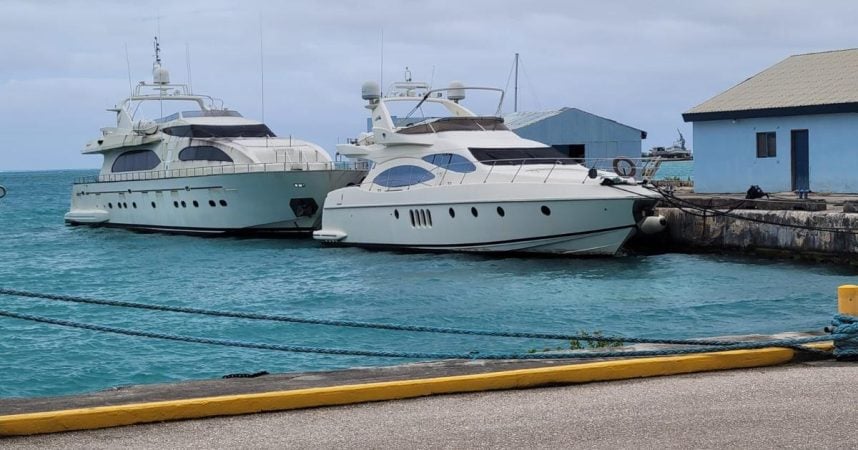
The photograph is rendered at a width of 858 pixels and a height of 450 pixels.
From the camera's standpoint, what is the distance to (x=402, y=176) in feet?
88.6

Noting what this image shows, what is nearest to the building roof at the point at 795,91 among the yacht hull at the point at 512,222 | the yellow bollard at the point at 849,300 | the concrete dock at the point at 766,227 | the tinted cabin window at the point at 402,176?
the concrete dock at the point at 766,227

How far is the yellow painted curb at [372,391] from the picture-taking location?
6297 mm

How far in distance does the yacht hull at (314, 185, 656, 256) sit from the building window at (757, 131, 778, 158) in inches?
221

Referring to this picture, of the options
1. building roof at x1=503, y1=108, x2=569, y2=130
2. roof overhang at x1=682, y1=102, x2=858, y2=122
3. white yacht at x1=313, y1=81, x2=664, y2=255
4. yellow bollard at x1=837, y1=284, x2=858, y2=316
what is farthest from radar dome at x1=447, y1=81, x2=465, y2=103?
yellow bollard at x1=837, y1=284, x2=858, y2=316

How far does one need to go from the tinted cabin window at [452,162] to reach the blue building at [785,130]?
7.15 metres

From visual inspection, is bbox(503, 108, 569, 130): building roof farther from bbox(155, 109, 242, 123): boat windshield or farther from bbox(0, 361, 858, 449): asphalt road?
bbox(0, 361, 858, 449): asphalt road

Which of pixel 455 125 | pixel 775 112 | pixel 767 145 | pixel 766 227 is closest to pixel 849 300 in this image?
pixel 766 227

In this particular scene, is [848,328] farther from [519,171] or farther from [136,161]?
[136,161]

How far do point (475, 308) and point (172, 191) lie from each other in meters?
20.6

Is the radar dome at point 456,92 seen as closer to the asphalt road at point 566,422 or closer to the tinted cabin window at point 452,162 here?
the tinted cabin window at point 452,162

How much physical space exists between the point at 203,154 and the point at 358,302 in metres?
17.0

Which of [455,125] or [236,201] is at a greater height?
[455,125]

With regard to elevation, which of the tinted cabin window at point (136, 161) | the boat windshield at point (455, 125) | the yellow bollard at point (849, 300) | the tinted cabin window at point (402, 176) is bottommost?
the yellow bollard at point (849, 300)

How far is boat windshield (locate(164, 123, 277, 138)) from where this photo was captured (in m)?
36.5
